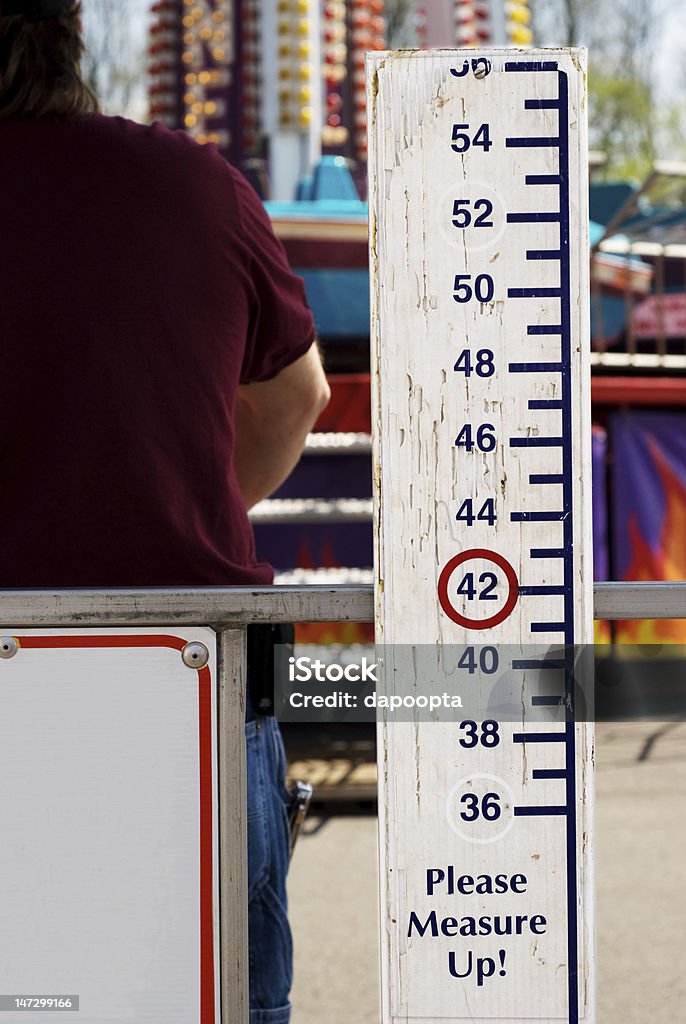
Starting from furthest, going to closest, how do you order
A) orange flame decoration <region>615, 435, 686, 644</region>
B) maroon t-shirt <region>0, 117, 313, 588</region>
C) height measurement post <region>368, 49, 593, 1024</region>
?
orange flame decoration <region>615, 435, 686, 644</region>, maroon t-shirt <region>0, 117, 313, 588</region>, height measurement post <region>368, 49, 593, 1024</region>

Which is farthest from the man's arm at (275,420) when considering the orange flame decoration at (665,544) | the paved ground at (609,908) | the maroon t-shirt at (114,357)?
the orange flame decoration at (665,544)

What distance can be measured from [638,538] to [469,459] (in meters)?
6.22

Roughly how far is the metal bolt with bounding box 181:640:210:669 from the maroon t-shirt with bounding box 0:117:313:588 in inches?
9.0

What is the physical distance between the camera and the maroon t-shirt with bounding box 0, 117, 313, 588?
159 centimetres

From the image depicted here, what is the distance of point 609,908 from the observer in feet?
13.6

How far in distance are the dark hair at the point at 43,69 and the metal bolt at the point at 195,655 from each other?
727mm

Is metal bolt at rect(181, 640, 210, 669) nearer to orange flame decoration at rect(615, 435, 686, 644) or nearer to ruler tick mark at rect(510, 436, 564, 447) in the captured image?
ruler tick mark at rect(510, 436, 564, 447)

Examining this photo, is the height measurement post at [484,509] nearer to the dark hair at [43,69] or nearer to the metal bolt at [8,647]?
the metal bolt at [8,647]

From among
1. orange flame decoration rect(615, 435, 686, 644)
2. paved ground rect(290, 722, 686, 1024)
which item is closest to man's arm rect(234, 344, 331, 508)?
paved ground rect(290, 722, 686, 1024)

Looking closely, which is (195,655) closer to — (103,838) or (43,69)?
(103,838)

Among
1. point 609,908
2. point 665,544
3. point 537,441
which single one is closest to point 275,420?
point 537,441

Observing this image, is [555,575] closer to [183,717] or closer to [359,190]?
[183,717]

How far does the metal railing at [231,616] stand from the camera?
4.50 feet

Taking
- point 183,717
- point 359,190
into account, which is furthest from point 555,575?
point 359,190
